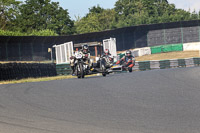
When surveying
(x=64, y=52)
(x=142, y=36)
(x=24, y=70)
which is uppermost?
(x=142, y=36)

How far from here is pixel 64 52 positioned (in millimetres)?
26953

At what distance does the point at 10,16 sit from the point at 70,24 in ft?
36.3

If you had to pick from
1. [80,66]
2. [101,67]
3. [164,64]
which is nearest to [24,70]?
[80,66]

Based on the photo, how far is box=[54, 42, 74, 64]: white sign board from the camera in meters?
25.6

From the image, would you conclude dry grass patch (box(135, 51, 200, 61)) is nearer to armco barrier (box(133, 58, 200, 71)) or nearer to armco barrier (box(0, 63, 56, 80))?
armco barrier (box(133, 58, 200, 71))

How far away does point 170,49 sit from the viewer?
50188 millimetres

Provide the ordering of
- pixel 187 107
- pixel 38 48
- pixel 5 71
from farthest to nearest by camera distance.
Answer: pixel 38 48
pixel 5 71
pixel 187 107

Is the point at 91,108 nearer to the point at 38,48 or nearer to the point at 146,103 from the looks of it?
the point at 146,103

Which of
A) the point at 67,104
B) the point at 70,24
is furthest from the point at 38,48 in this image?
the point at 70,24

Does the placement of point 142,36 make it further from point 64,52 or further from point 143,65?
point 64,52

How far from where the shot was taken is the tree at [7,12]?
6850 cm

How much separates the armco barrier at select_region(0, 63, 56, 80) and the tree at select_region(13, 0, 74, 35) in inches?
1742

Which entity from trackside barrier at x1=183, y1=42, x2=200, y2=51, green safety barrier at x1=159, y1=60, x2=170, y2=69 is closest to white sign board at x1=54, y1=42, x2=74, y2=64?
green safety barrier at x1=159, y1=60, x2=170, y2=69

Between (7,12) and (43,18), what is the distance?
256 inches
